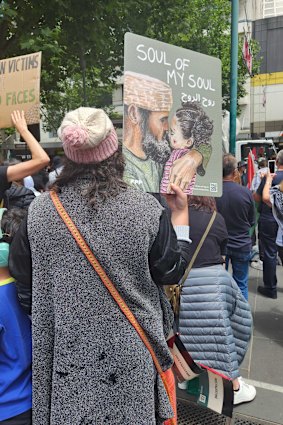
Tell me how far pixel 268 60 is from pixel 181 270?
3219 centimetres

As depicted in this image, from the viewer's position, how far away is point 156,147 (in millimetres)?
1986

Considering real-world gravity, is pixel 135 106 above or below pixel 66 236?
above

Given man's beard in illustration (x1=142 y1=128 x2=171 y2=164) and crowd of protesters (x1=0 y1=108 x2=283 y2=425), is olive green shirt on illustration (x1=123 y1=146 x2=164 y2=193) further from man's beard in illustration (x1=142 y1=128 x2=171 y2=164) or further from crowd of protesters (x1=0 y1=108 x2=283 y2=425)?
crowd of protesters (x1=0 y1=108 x2=283 y2=425)

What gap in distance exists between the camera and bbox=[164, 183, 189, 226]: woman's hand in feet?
6.05

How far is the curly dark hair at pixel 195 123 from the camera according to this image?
2078mm

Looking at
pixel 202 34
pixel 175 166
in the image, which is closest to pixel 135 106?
pixel 175 166

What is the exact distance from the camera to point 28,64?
7.13 feet

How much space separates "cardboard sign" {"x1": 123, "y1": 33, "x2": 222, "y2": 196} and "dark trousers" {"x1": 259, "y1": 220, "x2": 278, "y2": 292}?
3335 mm

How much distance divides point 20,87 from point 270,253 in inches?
157

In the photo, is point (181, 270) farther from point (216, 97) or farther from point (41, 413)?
point (216, 97)

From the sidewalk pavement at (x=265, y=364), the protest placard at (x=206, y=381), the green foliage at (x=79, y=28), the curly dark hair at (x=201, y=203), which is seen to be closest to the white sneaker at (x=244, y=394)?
the sidewalk pavement at (x=265, y=364)

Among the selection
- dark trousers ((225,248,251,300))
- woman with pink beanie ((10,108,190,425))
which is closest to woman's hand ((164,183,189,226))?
woman with pink beanie ((10,108,190,425))

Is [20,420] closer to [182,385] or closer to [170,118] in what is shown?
[170,118]

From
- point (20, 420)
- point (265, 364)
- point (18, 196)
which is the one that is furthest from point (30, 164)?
point (265, 364)
